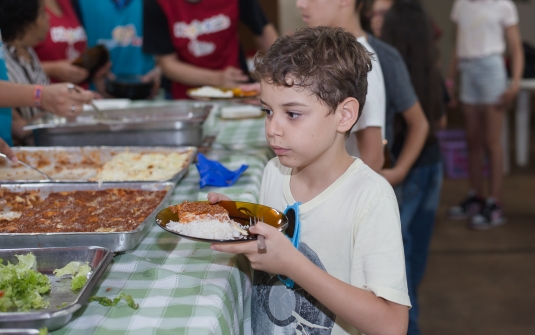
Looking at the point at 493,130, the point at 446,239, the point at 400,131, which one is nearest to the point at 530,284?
the point at 446,239

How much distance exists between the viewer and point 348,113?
47.5 inches

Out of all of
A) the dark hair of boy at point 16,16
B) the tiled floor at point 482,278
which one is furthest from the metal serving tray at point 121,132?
the tiled floor at point 482,278

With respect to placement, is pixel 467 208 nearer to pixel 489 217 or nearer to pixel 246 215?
pixel 489 217

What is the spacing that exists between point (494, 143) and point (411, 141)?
2.39 m

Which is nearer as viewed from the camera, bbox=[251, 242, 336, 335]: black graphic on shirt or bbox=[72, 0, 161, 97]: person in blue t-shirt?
bbox=[251, 242, 336, 335]: black graphic on shirt

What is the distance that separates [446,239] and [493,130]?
0.91m

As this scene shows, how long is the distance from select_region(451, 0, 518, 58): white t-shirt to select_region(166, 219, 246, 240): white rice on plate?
3540 mm

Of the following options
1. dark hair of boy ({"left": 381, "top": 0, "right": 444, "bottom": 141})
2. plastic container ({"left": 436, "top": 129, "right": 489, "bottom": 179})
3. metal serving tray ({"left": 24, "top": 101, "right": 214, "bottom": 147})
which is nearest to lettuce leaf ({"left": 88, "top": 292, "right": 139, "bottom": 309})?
metal serving tray ({"left": 24, "top": 101, "right": 214, "bottom": 147})

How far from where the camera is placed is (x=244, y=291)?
1.31 meters

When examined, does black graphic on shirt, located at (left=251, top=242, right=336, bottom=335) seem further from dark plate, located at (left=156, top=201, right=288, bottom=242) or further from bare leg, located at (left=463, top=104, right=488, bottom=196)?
bare leg, located at (left=463, top=104, right=488, bottom=196)

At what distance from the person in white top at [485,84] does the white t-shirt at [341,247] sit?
3.23m

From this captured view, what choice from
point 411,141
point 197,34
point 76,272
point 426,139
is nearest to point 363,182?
point 76,272

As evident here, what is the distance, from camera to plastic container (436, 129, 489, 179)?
5.07 metres

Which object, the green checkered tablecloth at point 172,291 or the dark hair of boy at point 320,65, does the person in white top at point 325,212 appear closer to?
the dark hair of boy at point 320,65
